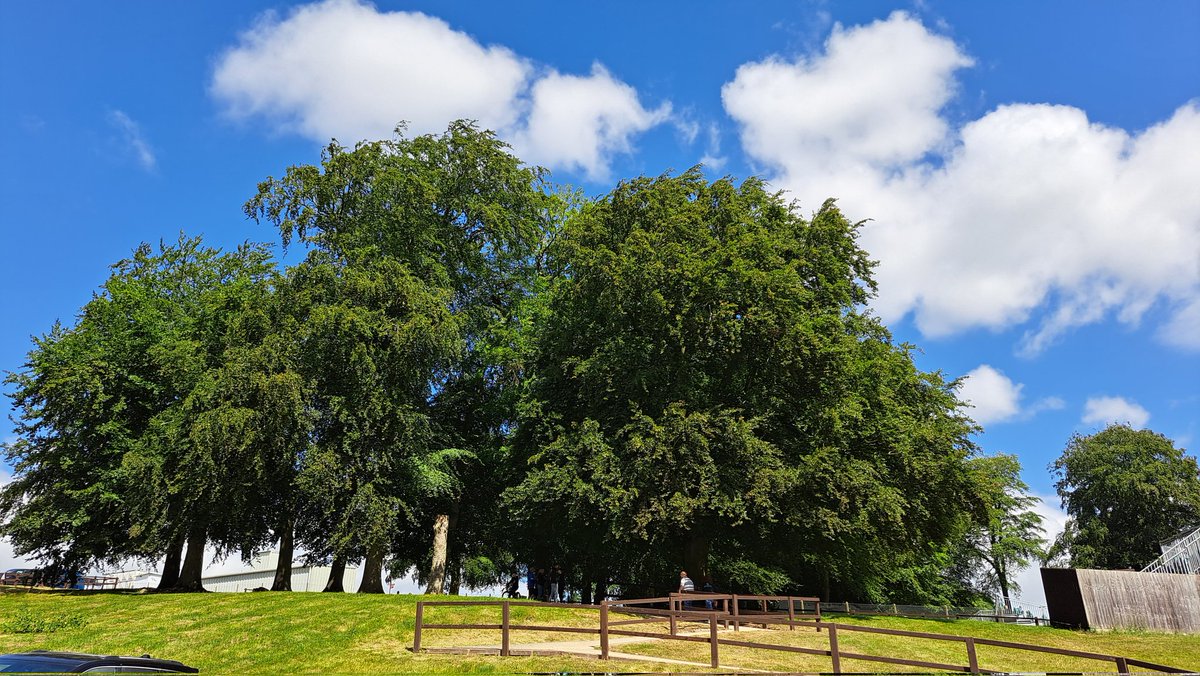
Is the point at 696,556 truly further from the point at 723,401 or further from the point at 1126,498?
the point at 1126,498

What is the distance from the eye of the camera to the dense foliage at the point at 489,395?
2752 centimetres

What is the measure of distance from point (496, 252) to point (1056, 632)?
2824cm

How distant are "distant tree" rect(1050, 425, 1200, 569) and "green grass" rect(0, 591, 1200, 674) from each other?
161ft

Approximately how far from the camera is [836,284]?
31859mm

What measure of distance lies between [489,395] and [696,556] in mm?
12888

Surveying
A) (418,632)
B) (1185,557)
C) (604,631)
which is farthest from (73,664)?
(1185,557)

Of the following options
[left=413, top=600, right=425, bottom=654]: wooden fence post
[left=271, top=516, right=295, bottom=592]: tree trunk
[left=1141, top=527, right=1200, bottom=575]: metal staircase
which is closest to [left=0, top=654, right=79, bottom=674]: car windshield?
[left=413, top=600, right=425, bottom=654]: wooden fence post

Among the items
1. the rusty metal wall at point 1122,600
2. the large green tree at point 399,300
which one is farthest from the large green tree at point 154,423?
the rusty metal wall at point 1122,600

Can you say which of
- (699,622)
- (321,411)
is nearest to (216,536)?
(321,411)

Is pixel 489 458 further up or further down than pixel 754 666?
further up

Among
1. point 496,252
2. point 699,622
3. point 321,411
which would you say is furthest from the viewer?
point 496,252

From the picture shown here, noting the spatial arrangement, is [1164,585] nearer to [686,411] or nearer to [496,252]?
[686,411]

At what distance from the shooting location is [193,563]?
3341 cm

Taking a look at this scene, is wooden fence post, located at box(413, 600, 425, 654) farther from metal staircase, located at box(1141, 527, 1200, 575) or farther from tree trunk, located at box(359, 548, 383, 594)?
metal staircase, located at box(1141, 527, 1200, 575)
